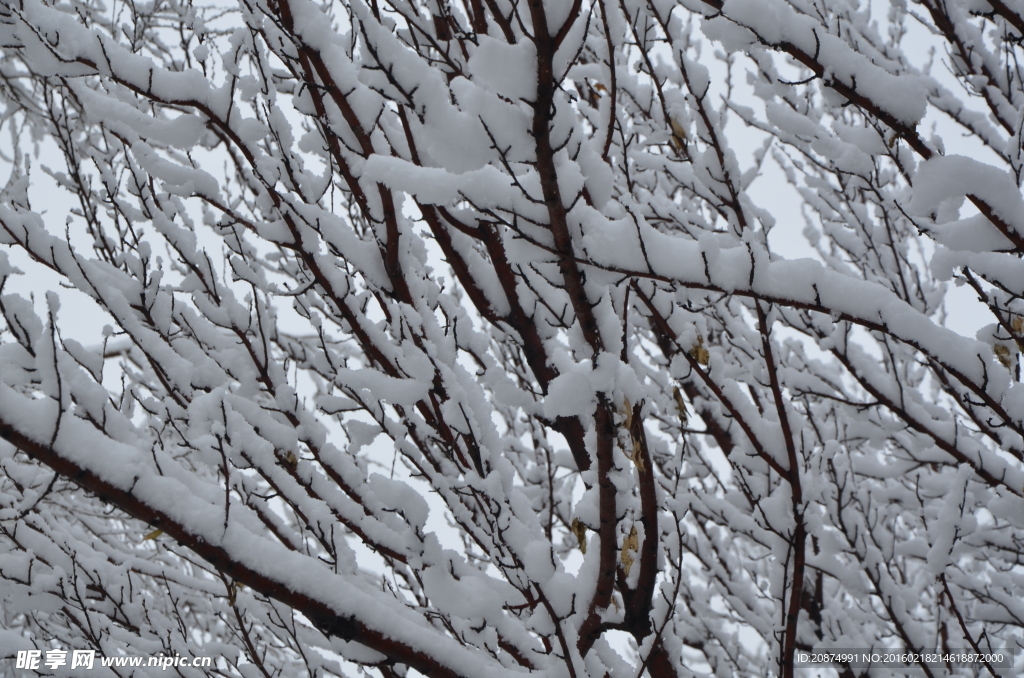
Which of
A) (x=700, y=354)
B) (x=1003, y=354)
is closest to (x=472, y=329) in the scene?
(x=700, y=354)

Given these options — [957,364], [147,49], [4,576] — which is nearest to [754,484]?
[957,364]

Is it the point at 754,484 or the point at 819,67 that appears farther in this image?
the point at 754,484

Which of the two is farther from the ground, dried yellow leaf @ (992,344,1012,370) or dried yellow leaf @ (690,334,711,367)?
dried yellow leaf @ (992,344,1012,370)

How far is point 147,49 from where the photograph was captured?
3385mm

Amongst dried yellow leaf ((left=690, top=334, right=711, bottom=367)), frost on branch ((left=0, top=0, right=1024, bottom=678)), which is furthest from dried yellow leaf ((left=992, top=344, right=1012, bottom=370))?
dried yellow leaf ((left=690, top=334, right=711, bottom=367))

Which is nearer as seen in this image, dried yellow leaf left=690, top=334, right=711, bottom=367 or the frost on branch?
the frost on branch

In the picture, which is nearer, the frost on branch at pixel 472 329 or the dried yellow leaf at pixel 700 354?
the frost on branch at pixel 472 329

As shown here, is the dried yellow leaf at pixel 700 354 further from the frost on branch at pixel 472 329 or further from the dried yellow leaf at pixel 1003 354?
the dried yellow leaf at pixel 1003 354

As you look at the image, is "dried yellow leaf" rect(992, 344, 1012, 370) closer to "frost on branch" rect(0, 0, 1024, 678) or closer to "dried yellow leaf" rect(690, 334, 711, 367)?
"frost on branch" rect(0, 0, 1024, 678)

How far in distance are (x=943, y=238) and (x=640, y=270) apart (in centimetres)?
84

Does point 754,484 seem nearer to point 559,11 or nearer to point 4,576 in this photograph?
point 559,11

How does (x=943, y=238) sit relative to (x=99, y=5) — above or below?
below

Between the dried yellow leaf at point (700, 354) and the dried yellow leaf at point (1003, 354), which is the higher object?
the dried yellow leaf at point (1003, 354)

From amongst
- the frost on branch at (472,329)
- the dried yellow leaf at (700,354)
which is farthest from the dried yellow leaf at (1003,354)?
the dried yellow leaf at (700,354)
